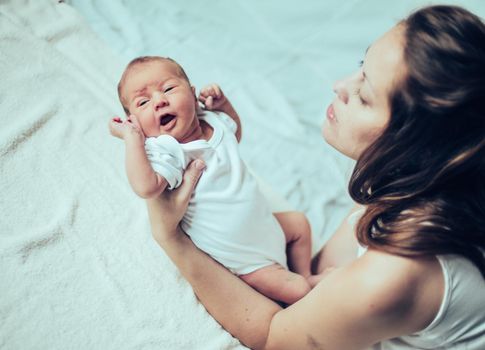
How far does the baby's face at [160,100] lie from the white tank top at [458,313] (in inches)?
23.4

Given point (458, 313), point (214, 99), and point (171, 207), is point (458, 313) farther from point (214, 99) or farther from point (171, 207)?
point (214, 99)

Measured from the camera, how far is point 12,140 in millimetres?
1077

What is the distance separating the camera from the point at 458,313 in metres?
0.81

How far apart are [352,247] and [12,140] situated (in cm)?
89

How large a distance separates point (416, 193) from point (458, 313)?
23 centimetres

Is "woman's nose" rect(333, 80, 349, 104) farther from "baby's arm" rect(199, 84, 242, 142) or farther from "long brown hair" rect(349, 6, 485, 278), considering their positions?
"baby's arm" rect(199, 84, 242, 142)

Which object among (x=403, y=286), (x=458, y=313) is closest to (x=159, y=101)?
(x=403, y=286)

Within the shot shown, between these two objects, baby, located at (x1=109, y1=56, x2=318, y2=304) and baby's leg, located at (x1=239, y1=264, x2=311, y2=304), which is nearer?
baby, located at (x1=109, y1=56, x2=318, y2=304)

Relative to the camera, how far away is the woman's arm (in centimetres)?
79

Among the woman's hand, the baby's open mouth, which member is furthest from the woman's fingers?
the baby's open mouth

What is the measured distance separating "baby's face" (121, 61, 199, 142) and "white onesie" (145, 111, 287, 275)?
4cm

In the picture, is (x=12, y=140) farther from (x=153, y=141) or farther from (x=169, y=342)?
(x=169, y=342)

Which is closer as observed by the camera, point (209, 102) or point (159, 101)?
point (159, 101)

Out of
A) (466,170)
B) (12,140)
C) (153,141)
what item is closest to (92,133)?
(12,140)
